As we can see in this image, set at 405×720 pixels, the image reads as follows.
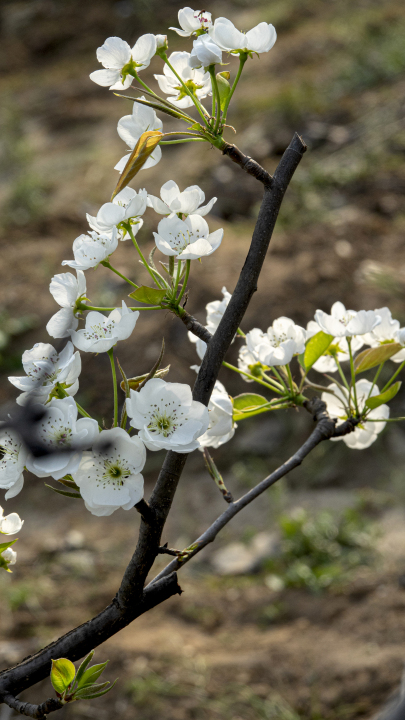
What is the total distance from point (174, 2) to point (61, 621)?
26.6ft

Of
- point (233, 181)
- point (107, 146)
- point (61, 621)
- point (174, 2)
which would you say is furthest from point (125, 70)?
point (174, 2)

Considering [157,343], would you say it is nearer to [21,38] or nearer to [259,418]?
[259,418]

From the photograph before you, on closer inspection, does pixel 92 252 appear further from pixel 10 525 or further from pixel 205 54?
pixel 10 525

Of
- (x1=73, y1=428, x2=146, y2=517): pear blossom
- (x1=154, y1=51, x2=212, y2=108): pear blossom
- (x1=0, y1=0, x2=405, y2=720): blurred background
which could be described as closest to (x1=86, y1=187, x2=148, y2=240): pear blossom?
(x1=154, y1=51, x2=212, y2=108): pear blossom

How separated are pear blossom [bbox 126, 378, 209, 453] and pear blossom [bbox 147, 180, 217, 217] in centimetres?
23

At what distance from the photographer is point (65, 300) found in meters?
0.69

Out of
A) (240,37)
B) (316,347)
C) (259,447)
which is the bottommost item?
(259,447)

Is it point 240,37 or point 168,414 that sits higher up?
point 240,37

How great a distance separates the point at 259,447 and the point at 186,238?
9.11 feet

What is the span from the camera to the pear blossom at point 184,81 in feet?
2.52

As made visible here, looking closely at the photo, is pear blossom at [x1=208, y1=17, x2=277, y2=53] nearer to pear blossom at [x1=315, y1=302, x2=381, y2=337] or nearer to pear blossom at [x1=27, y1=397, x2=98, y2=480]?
pear blossom at [x1=315, y1=302, x2=381, y2=337]

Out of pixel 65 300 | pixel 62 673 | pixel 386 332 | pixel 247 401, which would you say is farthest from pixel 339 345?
pixel 62 673

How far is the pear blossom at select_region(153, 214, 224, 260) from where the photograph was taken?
67 centimetres

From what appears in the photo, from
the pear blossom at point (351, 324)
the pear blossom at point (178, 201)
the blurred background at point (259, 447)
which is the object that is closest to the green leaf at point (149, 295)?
the pear blossom at point (178, 201)
